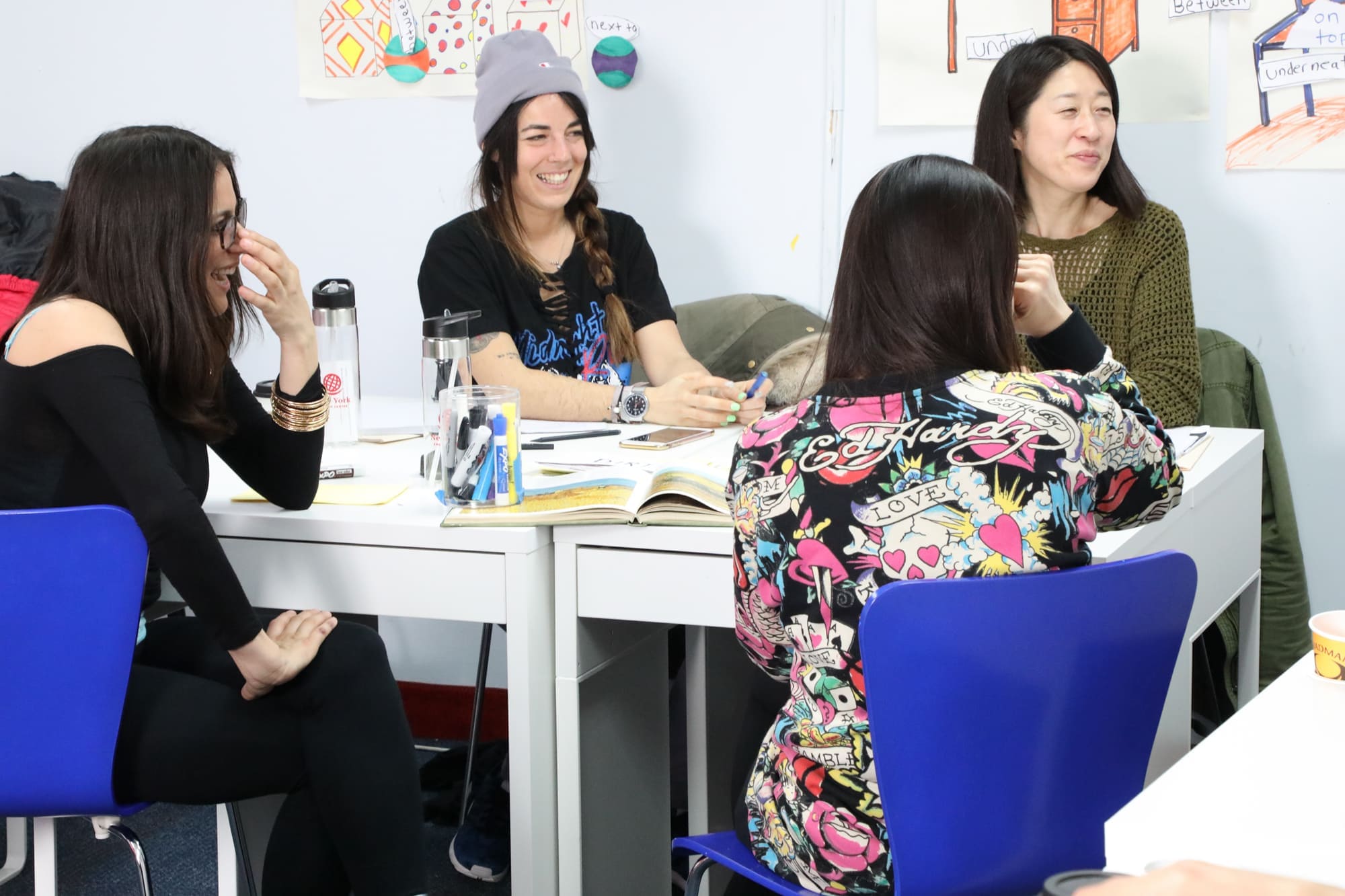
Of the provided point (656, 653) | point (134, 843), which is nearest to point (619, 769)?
point (656, 653)

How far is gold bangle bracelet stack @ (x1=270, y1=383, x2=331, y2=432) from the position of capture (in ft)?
5.67

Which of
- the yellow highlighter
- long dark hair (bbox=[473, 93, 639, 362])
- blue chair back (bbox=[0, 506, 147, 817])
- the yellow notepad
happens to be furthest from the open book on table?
long dark hair (bbox=[473, 93, 639, 362])

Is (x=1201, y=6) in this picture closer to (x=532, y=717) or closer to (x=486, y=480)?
(x=486, y=480)

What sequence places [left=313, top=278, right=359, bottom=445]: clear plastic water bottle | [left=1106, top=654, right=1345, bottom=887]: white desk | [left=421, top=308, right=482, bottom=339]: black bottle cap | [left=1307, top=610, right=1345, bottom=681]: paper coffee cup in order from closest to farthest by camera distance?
[left=1106, top=654, right=1345, bottom=887]: white desk < [left=1307, top=610, right=1345, bottom=681]: paper coffee cup < [left=421, top=308, right=482, bottom=339]: black bottle cap < [left=313, top=278, right=359, bottom=445]: clear plastic water bottle

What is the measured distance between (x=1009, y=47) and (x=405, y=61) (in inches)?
53.5

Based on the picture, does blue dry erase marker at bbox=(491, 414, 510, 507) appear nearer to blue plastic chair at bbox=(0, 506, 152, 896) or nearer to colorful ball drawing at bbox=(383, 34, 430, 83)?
blue plastic chair at bbox=(0, 506, 152, 896)

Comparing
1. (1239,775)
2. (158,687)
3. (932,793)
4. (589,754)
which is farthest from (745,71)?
(1239,775)

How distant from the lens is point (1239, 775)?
2.71ft

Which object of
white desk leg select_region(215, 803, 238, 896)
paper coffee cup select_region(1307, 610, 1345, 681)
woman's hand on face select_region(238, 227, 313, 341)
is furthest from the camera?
woman's hand on face select_region(238, 227, 313, 341)

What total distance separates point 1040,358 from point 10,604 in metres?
1.16

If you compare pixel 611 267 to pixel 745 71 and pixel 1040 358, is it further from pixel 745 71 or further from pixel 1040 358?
pixel 1040 358

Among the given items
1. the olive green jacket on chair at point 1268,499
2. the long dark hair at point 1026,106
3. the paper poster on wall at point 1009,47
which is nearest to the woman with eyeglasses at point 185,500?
the long dark hair at point 1026,106

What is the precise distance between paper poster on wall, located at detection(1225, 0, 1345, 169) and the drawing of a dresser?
0.18 m

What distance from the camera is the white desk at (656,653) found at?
1.59m
